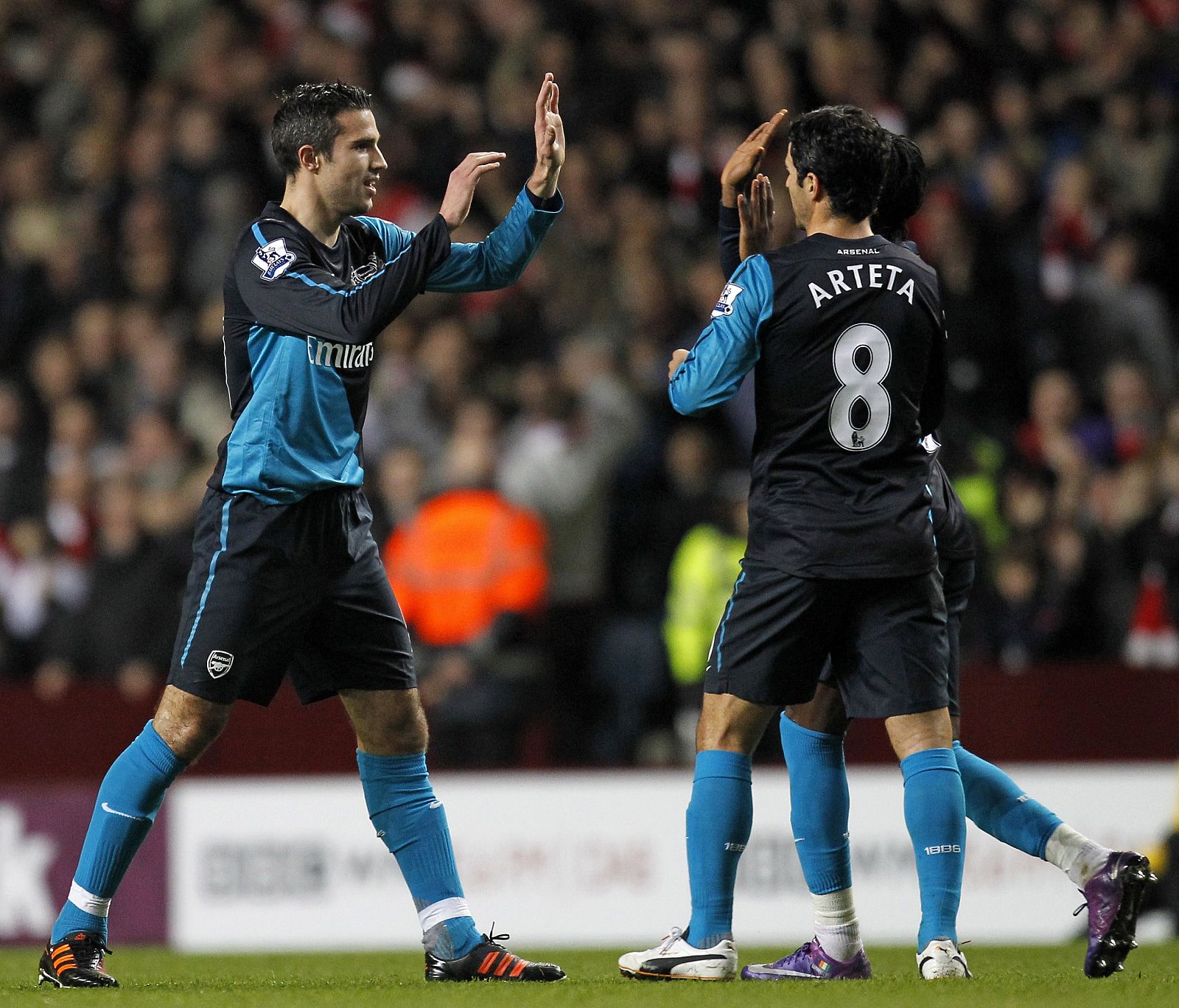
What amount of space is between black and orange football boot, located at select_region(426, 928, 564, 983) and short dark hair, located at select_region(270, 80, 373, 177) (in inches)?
84.4

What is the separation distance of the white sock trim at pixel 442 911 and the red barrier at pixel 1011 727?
11.1ft

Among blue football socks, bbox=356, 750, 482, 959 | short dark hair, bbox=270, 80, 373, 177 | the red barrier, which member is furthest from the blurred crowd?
short dark hair, bbox=270, 80, 373, 177

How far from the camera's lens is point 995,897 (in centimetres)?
801

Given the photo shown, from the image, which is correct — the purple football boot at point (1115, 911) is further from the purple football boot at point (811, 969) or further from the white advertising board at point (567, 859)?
the white advertising board at point (567, 859)

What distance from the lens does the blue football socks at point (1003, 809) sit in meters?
5.26

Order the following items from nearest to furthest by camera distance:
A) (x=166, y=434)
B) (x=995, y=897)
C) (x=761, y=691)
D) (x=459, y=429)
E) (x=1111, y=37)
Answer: (x=761, y=691), (x=995, y=897), (x=459, y=429), (x=166, y=434), (x=1111, y=37)

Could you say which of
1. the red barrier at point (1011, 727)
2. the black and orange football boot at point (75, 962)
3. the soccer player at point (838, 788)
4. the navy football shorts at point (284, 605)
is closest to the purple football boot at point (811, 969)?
the soccer player at point (838, 788)

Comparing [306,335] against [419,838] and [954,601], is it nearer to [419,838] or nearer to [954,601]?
[419,838]

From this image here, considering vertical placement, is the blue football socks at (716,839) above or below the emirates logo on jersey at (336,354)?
below

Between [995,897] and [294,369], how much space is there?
4.29 m

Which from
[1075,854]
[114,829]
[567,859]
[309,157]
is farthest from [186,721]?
[567,859]

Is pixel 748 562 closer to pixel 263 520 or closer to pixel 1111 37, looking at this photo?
pixel 263 520

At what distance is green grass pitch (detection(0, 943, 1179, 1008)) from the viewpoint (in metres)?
4.52

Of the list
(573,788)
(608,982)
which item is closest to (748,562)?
(608,982)
